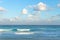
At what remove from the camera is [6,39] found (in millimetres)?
8734

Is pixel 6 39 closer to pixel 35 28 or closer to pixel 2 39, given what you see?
pixel 2 39

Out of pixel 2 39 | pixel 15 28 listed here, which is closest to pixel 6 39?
pixel 2 39

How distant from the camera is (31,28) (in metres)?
13.7

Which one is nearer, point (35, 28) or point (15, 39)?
point (15, 39)

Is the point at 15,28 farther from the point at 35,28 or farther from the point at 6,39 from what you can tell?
the point at 6,39

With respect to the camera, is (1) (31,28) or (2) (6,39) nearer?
(2) (6,39)

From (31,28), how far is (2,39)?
17.9 ft

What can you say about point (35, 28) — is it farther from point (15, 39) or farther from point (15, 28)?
point (15, 39)

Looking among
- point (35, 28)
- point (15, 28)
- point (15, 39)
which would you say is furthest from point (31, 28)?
point (15, 39)

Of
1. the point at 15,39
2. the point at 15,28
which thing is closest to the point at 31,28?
the point at 15,28

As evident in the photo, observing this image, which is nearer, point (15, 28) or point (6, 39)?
point (6, 39)

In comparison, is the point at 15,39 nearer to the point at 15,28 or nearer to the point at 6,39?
the point at 6,39

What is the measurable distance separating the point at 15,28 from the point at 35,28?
Result: 5.69ft

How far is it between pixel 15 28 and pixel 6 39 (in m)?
4.88
